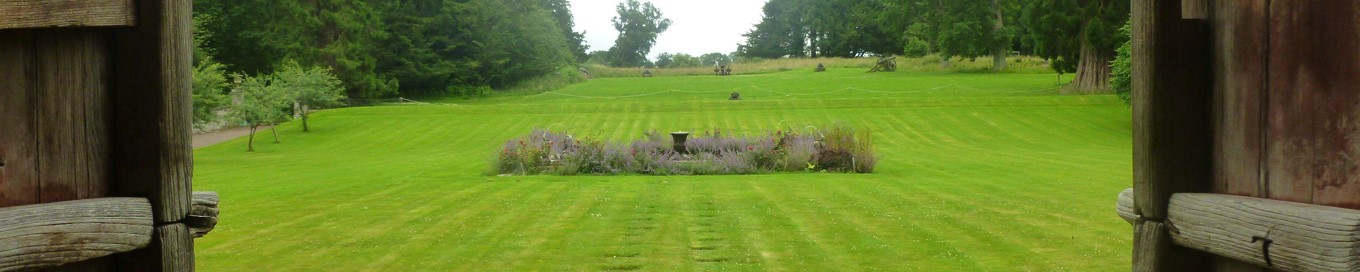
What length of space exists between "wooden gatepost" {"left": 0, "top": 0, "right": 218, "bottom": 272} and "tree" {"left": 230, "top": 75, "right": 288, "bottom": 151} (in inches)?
1119

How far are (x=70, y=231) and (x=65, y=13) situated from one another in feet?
1.53

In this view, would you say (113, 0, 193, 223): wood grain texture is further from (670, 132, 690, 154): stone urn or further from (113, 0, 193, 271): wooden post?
(670, 132, 690, 154): stone urn

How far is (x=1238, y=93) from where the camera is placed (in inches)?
109

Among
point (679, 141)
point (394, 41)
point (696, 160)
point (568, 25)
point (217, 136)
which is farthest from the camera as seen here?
point (568, 25)

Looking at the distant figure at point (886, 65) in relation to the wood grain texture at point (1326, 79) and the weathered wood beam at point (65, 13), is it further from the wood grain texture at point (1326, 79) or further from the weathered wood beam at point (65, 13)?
the weathered wood beam at point (65, 13)

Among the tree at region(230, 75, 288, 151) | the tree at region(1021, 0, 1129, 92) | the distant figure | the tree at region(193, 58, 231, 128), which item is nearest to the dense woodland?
the tree at region(1021, 0, 1129, 92)

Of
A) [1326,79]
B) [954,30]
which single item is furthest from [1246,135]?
[954,30]

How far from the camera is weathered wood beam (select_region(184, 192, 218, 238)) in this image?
298 cm

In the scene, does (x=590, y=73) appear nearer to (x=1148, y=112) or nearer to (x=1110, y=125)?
(x=1110, y=125)

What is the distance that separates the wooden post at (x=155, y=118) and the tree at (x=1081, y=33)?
34.2 meters

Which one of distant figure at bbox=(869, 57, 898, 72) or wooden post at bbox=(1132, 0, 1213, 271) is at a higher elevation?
distant figure at bbox=(869, 57, 898, 72)

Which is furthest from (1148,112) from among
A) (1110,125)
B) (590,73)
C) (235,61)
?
(590,73)

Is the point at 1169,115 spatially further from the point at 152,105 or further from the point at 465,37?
the point at 465,37

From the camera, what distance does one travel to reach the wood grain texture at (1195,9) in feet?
9.50
